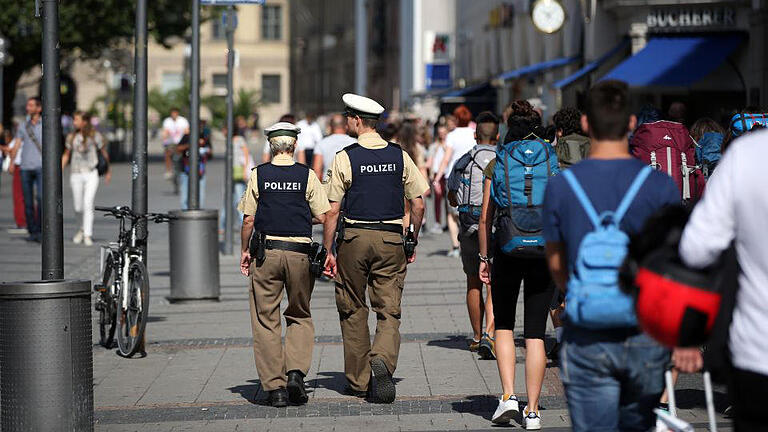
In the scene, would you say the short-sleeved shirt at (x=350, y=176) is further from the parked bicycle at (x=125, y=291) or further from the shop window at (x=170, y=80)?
the shop window at (x=170, y=80)

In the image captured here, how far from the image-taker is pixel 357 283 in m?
8.50

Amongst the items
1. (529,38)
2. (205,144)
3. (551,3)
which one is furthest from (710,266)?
(529,38)

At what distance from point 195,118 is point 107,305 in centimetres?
331

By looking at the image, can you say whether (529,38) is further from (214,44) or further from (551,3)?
(214,44)

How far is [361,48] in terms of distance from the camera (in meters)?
82.6

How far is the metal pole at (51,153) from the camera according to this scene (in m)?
7.32

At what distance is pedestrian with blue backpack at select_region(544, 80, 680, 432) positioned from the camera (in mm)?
4758

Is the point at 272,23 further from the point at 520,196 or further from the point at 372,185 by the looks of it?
the point at 520,196

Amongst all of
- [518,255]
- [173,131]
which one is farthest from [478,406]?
[173,131]

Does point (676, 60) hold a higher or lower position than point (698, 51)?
lower

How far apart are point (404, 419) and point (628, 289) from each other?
347cm

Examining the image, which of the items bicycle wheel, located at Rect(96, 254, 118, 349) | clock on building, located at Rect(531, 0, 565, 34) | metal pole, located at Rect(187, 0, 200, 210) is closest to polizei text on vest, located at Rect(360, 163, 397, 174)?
bicycle wheel, located at Rect(96, 254, 118, 349)

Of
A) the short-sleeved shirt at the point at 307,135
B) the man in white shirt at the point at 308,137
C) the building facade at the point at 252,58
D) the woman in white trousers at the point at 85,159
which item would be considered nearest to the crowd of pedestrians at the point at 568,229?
the woman in white trousers at the point at 85,159

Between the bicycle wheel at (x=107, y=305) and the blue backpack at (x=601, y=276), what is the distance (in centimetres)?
637
